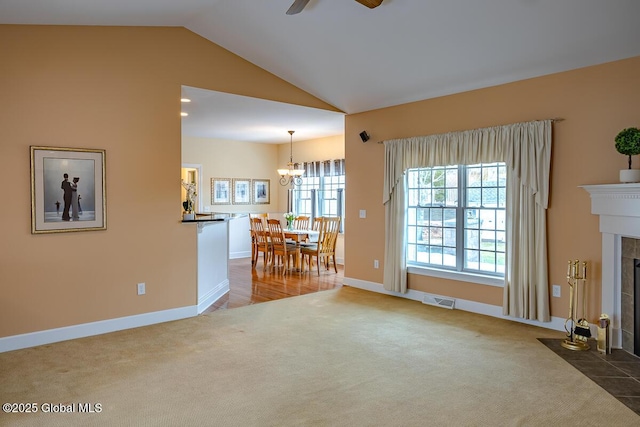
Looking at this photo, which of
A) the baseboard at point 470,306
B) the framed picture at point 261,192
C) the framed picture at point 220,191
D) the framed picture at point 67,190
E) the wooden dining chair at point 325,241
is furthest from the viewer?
the framed picture at point 261,192

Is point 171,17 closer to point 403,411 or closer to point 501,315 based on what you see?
point 403,411

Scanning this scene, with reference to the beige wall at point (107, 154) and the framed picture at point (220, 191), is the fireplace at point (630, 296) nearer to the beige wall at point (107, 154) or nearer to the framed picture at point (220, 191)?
the beige wall at point (107, 154)

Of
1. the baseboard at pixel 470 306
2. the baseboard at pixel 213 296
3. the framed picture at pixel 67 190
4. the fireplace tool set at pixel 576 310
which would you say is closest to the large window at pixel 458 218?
the baseboard at pixel 470 306

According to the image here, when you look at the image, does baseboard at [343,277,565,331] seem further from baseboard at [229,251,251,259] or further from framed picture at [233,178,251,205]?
framed picture at [233,178,251,205]

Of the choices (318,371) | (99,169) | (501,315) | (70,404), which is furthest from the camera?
(501,315)

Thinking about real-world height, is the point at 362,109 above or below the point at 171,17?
below

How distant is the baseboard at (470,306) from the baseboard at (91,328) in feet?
8.28

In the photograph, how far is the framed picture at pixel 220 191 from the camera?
375 inches

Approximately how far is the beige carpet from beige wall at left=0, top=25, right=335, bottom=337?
0.44 m

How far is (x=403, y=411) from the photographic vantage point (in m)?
2.76

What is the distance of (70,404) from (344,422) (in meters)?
1.82

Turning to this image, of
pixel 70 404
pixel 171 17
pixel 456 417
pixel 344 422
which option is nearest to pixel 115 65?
pixel 171 17

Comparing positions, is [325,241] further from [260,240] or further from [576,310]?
[576,310]

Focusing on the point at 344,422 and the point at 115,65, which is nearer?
the point at 344,422
